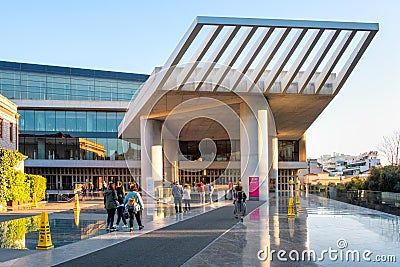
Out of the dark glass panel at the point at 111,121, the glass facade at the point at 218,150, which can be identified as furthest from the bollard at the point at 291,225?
the dark glass panel at the point at 111,121

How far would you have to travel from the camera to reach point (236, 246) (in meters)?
11.9

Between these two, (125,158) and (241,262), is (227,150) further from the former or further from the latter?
(241,262)

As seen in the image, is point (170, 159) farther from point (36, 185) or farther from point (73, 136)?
point (36, 185)

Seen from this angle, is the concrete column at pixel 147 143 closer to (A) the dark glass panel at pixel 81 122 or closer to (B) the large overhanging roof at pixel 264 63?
(B) the large overhanging roof at pixel 264 63

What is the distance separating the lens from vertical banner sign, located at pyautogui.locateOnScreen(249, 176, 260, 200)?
32.1m

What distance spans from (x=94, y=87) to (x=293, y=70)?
4991cm

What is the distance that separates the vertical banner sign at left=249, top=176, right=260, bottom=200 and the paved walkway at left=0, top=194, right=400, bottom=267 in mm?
14431

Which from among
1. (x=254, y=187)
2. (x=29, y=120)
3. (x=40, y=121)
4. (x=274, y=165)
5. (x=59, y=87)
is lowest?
(x=254, y=187)

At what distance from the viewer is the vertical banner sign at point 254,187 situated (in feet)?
105

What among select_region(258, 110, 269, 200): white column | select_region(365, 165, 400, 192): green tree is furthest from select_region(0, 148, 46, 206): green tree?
select_region(365, 165, 400, 192): green tree

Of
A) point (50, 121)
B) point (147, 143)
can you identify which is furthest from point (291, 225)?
point (50, 121)

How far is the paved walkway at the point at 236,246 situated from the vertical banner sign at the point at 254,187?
14.4 meters

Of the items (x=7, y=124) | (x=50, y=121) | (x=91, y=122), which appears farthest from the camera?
(x=91, y=122)

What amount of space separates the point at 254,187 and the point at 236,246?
68.1 feet
